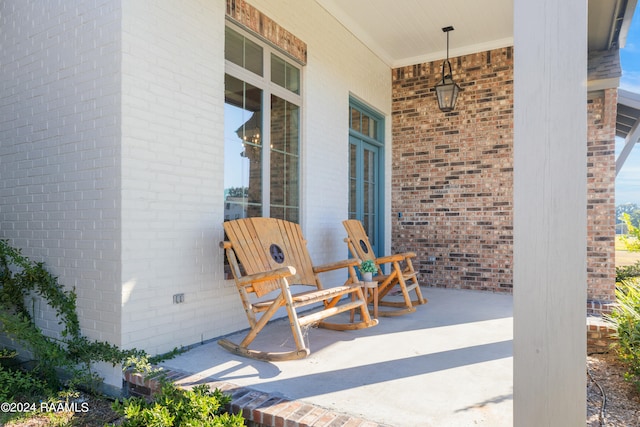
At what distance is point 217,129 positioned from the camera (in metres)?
3.39

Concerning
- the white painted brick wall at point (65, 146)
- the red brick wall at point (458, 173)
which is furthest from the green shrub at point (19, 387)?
the red brick wall at point (458, 173)

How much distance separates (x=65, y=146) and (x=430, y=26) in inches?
175

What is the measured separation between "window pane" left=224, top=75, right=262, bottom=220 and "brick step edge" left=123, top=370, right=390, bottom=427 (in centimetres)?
147

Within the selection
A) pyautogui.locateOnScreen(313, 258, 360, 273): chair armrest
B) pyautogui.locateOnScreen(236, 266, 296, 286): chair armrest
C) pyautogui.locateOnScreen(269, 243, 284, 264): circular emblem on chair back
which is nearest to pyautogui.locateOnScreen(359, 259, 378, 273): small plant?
pyautogui.locateOnScreen(313, 258, 360, 273): chair armrest

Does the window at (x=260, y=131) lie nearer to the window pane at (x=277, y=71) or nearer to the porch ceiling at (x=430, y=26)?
the window pane at (x=277, y=71)

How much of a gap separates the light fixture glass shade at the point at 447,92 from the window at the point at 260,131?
201 cm

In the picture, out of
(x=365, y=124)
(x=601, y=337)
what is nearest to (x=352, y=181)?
(x=365, y=124)

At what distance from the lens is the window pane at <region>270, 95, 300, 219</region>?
4.13 m

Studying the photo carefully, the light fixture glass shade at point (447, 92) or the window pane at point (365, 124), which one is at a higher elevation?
the light fixture glass shade at point (447, 92)

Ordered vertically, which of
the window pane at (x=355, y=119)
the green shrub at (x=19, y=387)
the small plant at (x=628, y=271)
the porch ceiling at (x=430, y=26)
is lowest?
the green shrub at (x=19, y=387)

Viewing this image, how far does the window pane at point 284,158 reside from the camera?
4.13 m

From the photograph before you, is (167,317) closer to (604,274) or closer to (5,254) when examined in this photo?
(5,254)

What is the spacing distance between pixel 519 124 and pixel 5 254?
3461mm

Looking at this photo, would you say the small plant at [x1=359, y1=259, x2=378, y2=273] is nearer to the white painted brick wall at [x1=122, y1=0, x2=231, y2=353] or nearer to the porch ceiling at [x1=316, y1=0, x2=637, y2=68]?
the white painted brick wall at [x1=122, y1=0, x2=231, y2=353]
